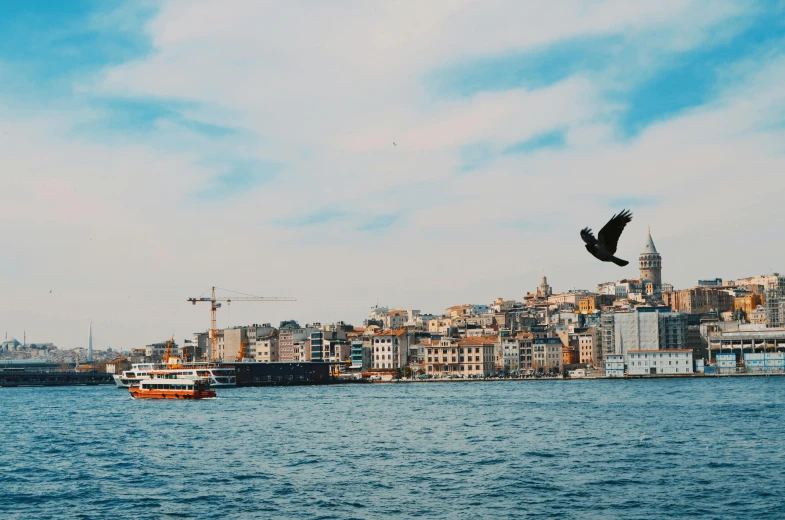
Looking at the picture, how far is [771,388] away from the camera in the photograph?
84.7 meters

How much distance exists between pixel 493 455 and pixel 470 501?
32.6ft

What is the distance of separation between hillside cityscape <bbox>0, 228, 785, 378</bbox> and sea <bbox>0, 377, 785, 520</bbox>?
2368 inches

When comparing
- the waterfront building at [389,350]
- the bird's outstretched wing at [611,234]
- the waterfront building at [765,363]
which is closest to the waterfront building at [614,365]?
the waterfront building at [765,363]

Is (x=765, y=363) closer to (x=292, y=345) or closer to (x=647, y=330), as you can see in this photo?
(x=647, y=330)

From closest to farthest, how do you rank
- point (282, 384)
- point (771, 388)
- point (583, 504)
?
point (583, 504) → point (771, 388) → point (282, 384)

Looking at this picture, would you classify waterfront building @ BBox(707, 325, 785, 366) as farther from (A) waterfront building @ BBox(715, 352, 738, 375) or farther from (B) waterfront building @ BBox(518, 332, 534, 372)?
(B) waterfront building @ BBox(518, 332, 534, 372)

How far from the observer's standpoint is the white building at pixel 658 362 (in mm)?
116188

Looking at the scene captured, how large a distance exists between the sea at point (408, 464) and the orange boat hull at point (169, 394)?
73.2ft

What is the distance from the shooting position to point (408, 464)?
112 feet

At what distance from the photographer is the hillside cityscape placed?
122m

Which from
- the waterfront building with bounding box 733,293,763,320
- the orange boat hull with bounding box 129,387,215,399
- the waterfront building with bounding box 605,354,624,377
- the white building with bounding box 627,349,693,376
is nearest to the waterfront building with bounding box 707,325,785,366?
the white building with bounding box 627,349,693,376

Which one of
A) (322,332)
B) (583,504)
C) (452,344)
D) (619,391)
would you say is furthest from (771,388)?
(322,332)

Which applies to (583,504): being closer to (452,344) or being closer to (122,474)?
(122,474)

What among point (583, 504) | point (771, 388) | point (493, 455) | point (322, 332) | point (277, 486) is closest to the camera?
point (583, 504)
